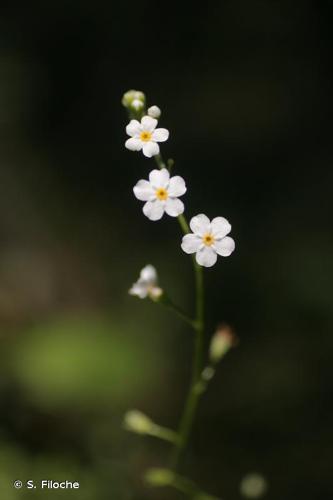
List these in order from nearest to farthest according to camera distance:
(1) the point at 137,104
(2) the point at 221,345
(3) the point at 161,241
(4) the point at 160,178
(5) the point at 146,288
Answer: (4) the point at 160,178 → (1) the point at 137,104 → (5) the point at 146,288 → (2) the point at 221,345 → (3) the point at 161,241

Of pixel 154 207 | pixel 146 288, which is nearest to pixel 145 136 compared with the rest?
pixel 154 207

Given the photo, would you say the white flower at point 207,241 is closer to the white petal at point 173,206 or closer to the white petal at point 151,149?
the white petal at point 173,206

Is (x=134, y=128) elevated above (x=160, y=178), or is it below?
above

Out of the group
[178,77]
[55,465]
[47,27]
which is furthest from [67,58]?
[55,465]

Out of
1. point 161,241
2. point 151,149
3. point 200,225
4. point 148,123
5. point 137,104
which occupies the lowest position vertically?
point 200,225

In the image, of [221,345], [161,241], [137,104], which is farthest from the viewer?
[161,241]

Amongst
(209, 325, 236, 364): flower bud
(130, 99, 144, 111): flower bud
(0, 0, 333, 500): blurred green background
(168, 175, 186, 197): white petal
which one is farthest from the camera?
(0, 0, 333, 500): blurred green background

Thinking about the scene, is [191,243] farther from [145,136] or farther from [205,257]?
[145,136]

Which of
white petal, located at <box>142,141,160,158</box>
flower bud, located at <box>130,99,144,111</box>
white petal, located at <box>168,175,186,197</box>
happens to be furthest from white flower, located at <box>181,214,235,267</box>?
flower bud, located at <box>130,99,144,111</box>

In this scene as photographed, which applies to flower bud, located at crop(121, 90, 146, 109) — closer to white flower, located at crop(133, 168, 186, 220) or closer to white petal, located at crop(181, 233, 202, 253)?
white flower, located at crop(133, 168, 186, 220)
